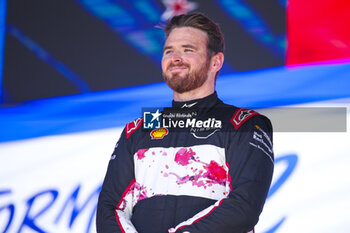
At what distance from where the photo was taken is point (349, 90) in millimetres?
2178

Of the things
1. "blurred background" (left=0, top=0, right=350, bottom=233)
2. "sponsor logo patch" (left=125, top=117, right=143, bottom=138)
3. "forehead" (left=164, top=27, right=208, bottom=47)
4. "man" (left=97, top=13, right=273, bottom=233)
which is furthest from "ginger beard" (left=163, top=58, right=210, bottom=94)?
"blurred background" (left=0, top=0, right=350, bottom=233)

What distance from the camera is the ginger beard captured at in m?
1.82

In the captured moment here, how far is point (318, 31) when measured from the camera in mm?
2301

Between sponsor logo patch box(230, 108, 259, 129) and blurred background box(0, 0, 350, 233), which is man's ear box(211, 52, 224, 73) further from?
blurred background box(0, 0, 350, 233)

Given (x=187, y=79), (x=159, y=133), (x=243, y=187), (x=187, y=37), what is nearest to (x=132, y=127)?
(x=159, y=133)

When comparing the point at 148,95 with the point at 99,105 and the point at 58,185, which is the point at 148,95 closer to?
the point at 99,105

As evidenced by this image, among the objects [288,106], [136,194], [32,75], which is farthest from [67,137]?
[288,106]

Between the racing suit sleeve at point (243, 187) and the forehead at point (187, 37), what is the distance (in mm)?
432

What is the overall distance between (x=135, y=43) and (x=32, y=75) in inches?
25.5

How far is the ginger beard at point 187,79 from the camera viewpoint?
182 cm

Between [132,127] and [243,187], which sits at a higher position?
[132,127]

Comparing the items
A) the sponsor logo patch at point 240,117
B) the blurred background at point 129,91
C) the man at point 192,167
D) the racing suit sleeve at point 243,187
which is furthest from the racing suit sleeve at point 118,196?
the blurred background at point 129,91

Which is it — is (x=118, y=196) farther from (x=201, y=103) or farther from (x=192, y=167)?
(x=201, y=103)

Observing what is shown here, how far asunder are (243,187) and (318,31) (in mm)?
1162
